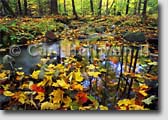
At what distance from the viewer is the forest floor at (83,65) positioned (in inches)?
94.8

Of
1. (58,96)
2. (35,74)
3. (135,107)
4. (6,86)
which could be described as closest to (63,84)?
(58,96)

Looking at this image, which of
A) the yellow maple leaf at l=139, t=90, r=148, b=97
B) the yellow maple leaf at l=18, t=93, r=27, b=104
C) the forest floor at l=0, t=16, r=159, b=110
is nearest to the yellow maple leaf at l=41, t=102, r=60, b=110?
the forest floor at l=0, t=16, r=159, b=110

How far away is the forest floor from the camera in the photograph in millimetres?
2408

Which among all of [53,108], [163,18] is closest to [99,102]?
[53,108]

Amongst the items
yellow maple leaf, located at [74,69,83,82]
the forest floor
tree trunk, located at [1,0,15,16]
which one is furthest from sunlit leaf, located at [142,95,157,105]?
tree trunk, located at [1,0,15,16]

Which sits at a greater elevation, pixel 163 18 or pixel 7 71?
pixel 163 18

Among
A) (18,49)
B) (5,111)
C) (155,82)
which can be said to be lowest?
(5,111)

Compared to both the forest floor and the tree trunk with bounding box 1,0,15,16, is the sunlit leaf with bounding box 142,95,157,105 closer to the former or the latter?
the forest floor

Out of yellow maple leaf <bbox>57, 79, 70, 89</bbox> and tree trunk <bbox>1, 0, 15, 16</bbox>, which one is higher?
tree trunk <bbox>1, 0, 15, 16</bbox>

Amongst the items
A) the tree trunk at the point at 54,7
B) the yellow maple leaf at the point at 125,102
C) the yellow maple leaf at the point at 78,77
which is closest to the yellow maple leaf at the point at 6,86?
the yellow maple leaf at the point at 78,77

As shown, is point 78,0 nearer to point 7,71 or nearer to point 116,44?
point 116,44

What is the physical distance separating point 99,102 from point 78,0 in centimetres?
63

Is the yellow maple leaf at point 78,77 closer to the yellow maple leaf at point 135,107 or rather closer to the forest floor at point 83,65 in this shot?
the forest floor at point 83,65

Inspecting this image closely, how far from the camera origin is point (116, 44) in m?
2.42
